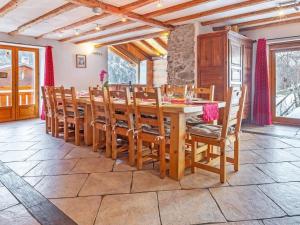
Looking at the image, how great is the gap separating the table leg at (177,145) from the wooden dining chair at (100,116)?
3.53 feet

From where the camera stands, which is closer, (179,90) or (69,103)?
(179,90)

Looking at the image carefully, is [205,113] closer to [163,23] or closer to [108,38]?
[163,23]

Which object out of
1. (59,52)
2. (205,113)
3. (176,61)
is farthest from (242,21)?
(59,52)

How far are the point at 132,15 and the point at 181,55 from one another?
1650mm

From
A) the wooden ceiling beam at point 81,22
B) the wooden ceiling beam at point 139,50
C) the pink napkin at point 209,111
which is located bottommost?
the pink napkin at point 209,111

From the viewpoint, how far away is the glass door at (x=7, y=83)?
6.72 m

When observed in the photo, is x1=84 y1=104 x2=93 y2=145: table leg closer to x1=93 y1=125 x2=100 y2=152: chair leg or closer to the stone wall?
x1=93 y1=125 x2=100 y2=152: chair leg

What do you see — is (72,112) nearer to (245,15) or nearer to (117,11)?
(117,11)

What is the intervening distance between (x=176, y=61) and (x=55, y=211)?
484cm

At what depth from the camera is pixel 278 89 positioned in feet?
21.0

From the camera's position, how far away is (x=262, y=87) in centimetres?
612

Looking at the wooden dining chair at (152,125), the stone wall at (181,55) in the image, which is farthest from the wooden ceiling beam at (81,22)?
the wooden dining chair at (152,125)

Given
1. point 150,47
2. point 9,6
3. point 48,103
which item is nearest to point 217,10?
point 48,103

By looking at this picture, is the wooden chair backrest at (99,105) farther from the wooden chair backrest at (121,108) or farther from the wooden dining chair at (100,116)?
the wooden chair backrest at (121,108)
